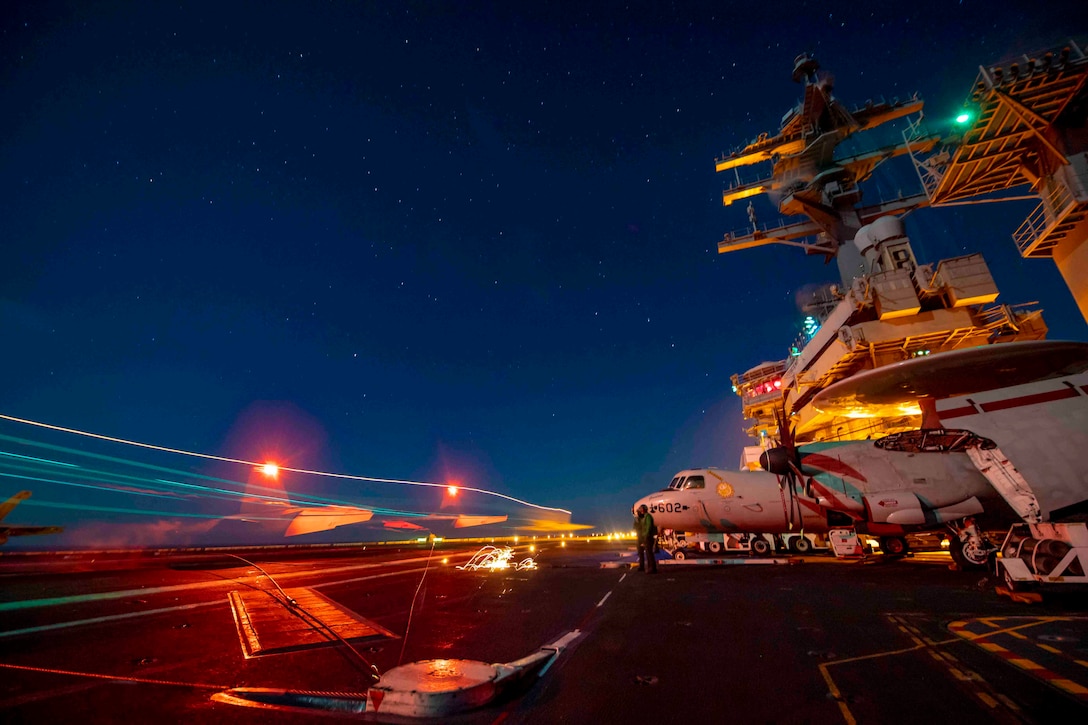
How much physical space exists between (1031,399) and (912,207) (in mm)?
26850

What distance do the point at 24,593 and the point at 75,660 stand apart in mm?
10322

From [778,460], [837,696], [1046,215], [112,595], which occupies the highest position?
[1046,215]

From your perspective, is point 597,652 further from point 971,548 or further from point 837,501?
point 971,548

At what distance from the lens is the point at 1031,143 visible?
20391 millimetres

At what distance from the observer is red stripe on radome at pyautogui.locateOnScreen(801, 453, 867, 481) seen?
54.3 feet

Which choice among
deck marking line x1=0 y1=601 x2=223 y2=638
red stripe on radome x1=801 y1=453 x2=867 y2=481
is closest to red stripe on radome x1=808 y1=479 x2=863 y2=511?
red stripe on radome x1=801 y1=453 x2=867 y2=481

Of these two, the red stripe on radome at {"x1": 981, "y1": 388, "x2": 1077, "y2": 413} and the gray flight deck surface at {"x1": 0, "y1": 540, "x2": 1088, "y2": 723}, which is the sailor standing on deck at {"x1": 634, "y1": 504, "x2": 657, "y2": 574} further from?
the red stripe on radome at {"x1": 981, "y1": 388, "x2": 1077, "y2": 413}

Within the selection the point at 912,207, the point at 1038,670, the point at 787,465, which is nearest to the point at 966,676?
the point at 1038,670

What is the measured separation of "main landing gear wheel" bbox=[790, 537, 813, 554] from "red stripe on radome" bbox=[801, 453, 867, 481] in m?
5.26

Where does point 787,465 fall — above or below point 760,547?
above

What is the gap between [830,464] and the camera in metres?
16.9

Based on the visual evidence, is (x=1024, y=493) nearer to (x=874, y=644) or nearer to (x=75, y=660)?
(x=874, y=644)

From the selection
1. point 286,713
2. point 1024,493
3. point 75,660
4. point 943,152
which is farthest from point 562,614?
point 943,152

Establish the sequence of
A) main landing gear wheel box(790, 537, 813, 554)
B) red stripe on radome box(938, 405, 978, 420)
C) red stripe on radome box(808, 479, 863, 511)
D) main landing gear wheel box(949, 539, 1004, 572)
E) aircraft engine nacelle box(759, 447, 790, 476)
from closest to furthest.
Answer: red stripe on radome box(938, 405, 978, 420) → main landing gear wheel box(949, 539, 1004, 572) → red stripe on radome box(808, 479, 863, 511) → aircraft engine nacelle box(759, 447, 790, 476) → main landing gear wheel box(790, 537, 813, 554)
